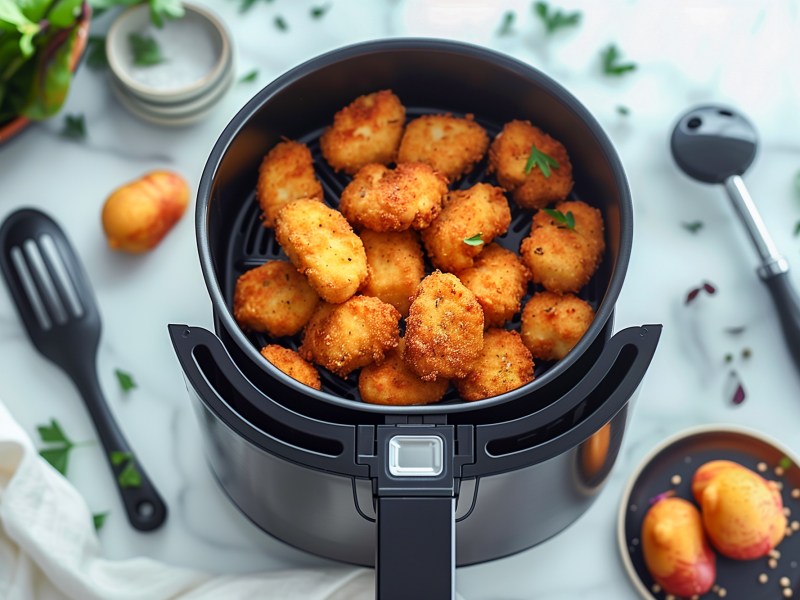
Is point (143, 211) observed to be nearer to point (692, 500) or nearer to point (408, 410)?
point (408, 410)

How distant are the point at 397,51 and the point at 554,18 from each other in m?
0.47

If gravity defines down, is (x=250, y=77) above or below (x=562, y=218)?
above

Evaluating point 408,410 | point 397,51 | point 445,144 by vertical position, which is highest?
point 397,51

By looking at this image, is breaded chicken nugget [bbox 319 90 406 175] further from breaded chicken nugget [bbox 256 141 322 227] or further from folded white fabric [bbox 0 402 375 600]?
folded white fabric [bbox 0 402 375 600]

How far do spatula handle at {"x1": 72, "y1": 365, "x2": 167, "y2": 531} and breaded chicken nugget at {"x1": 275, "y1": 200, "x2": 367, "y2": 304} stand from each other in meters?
0.44

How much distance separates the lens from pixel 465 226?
133cm

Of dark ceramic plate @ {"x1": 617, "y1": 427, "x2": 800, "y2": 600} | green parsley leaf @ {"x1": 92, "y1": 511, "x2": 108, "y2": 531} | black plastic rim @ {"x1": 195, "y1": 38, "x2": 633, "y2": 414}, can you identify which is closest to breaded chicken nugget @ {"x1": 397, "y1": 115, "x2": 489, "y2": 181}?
black plastic rim @ {"x1": 195, "y1": 38, "x2": 633, "y2": 414}

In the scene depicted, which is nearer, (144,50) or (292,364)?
(292,364)

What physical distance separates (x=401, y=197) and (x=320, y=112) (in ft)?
0.80

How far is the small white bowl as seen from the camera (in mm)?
1651

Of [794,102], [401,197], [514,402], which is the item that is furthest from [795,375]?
[401,197]

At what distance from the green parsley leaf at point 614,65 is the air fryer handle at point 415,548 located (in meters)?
0.94

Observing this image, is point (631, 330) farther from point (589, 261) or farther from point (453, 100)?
point (453, 100)

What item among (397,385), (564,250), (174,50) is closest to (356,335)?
(397,385)
